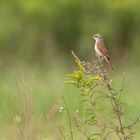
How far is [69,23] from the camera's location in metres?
27.1

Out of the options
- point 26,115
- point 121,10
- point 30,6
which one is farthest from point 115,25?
point 26,115

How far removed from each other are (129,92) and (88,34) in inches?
540

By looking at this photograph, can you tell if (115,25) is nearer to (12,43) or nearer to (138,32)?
(138,32)

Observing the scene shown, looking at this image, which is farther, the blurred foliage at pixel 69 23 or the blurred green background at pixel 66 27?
the blurred foliage at pixel 69 23

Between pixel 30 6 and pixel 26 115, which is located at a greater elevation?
pixel 30 6

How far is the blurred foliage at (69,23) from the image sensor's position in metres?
24.8

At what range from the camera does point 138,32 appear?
2669cm

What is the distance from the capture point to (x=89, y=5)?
27703mm

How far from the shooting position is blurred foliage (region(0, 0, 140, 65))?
24828 mm

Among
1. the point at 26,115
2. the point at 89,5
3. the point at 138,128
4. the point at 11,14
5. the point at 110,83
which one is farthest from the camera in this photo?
the point at 89,5

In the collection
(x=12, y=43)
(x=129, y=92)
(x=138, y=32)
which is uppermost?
(x=138, y=32)

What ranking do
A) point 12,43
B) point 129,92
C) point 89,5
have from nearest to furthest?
point 129,92 → point 12,43 → point 89,5

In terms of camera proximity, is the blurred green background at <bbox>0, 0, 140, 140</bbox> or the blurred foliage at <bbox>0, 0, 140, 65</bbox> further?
the blurred foliage at <bbox>0, 0, 140, 65</bbox>

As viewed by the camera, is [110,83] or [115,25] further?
[115,25]
